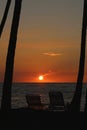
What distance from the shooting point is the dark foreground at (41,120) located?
1391cm

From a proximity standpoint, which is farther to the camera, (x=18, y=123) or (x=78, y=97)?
(x=78, y=97)

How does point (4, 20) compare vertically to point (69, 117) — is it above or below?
above

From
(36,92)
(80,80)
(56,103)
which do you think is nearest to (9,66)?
(80,80)

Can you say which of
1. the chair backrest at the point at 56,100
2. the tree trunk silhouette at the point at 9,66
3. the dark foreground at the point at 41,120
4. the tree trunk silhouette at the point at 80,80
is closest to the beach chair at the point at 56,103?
the chair backrest at the point at 56,100

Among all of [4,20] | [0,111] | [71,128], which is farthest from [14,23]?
[71,128]

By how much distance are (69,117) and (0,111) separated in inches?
80.8

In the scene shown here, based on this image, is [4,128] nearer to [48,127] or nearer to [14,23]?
[48,127]

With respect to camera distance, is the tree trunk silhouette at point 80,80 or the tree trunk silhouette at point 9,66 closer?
the tree trunk silhouette at point 9,66

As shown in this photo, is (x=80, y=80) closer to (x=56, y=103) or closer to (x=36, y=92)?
(x=56, y=103)

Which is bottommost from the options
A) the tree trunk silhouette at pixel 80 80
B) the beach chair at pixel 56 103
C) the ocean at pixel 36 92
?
the ocean at pixel 36 92

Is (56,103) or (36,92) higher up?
(56,103)

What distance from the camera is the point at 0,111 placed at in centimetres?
1434

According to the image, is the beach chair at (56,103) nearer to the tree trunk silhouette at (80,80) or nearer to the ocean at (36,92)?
the tree trunk silhouette at (80,80)

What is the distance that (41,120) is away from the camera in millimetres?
14078
